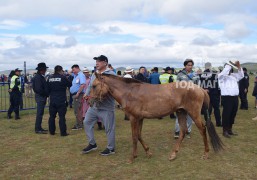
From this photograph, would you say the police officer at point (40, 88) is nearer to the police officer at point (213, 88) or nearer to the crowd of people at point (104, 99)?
the crowd of people at point (104, 99)

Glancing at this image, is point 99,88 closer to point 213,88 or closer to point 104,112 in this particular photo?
point 104,112

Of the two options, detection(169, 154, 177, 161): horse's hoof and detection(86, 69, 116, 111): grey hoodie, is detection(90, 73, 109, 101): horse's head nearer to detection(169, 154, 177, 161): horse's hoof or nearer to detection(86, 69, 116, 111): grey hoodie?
detection(86, 69, 116, 111): grey hoodie

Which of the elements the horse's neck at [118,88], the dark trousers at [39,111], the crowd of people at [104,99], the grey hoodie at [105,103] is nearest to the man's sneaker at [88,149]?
the crowd of people at [104,99]

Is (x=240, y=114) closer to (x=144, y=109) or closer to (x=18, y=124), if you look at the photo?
Answer: (x=144, y=109)

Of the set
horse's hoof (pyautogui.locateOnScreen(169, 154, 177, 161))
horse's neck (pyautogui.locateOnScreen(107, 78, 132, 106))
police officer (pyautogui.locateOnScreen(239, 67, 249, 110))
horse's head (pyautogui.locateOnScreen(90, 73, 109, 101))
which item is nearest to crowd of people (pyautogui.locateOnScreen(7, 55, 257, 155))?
horse's head (pyautogui.locateOnScreen(90, 73, 109, 101))

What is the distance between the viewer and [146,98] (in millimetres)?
5965

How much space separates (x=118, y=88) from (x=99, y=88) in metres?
0.42

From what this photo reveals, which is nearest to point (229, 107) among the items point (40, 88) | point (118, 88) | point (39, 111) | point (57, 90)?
point (118, 88)

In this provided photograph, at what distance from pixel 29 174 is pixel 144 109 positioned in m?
2.63

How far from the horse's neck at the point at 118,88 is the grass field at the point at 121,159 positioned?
4.59 ft

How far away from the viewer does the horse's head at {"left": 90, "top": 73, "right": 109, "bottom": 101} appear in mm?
6098

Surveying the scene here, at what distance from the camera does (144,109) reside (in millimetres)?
5945

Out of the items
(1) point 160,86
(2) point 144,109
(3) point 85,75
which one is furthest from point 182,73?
(3) point 85,75

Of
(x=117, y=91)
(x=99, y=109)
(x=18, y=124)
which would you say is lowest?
(x=18, y=124)
